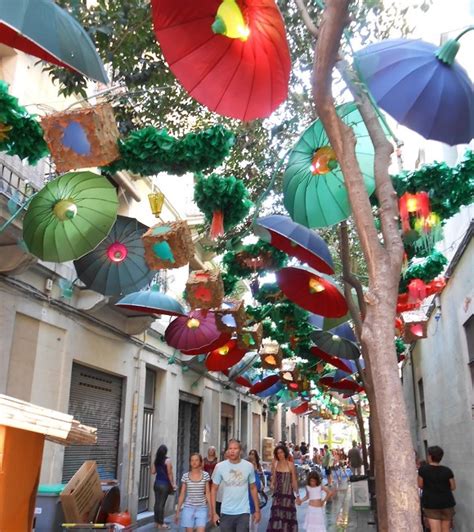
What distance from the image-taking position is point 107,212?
7.26 m

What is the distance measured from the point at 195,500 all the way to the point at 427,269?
498 cm

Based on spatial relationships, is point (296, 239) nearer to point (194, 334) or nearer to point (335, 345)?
point (194, 334)

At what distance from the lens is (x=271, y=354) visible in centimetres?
1404

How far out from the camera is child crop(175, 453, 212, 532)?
326 inches

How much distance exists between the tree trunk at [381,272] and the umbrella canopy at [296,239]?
94.1 inches

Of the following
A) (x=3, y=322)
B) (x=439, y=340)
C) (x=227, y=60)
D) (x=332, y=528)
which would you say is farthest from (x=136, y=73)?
(x=332, y=528)

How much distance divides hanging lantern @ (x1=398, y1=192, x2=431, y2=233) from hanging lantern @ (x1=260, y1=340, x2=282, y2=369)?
7.33 m

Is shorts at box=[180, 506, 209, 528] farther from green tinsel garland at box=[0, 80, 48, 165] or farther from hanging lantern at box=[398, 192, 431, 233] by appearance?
green tinsel garland at box=[0, 80, 48, 165]

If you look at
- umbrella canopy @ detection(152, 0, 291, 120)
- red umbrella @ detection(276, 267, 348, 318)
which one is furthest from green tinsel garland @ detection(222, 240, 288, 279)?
umbrella canopy @ detection(152, 0, 291, 120)

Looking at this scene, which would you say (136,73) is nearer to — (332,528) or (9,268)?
A: (9,268)

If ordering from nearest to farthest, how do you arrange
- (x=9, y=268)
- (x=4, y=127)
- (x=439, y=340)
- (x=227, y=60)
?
(x=227, y=60)
(x=4, y=127)
(x=9, y=268)
(x=439, y=340)

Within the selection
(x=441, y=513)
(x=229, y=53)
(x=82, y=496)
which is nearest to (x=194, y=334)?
(x=82, y=496)

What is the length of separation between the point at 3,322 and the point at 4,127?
451cm

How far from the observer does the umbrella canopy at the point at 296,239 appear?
723 cm
